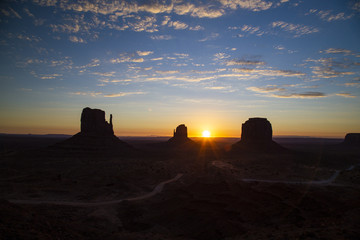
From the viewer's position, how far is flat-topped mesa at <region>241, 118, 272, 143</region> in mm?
120938

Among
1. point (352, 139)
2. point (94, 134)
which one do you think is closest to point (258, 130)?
point (94, 134)

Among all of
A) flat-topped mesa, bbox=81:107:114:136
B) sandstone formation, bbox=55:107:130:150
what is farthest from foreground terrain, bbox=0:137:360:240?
flat-topped mesa, bbox=81:107:114:136

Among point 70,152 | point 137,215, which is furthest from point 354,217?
point 70,152

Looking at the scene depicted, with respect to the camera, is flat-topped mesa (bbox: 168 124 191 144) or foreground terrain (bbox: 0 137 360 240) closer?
foreground terrain (bbox: 0 137 360 240)

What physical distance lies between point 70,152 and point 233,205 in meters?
70.1

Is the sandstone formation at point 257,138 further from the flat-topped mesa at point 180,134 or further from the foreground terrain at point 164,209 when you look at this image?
the foreground terrain at point 164,209

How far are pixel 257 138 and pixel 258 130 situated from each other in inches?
179

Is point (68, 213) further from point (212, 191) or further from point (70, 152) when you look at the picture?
point (70, 152)

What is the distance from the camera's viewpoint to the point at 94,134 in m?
94.7

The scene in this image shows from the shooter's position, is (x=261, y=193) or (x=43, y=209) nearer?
(x=43, y=209)

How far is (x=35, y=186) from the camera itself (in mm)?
38875

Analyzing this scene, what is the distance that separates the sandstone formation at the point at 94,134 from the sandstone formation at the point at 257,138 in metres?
65.4

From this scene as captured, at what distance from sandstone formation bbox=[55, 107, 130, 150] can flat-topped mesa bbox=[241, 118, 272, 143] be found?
70.3 m

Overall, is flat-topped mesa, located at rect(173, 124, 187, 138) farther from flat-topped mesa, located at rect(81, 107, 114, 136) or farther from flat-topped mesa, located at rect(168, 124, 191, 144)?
flat-topped mesa, located at rect(81, 107, 114, 136)
